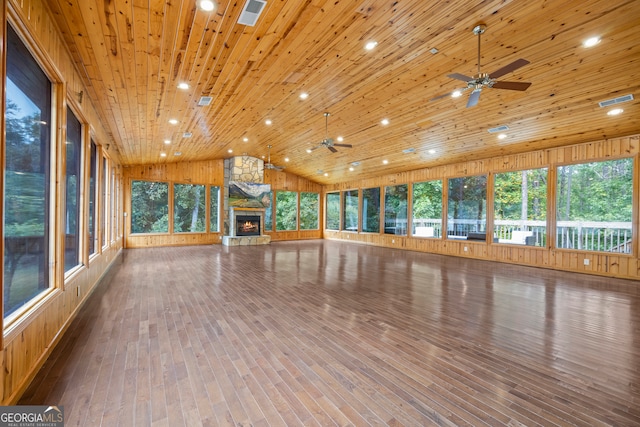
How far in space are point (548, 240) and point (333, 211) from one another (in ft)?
31.2

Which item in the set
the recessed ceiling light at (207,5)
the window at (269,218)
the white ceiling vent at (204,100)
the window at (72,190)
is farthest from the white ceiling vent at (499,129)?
the window at (269,218)

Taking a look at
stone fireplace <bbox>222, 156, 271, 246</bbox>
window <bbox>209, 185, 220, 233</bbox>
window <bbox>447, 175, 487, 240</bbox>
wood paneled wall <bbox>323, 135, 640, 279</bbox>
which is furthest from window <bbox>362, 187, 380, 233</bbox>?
window <bbox>209, 185, 220, 233</bbox>

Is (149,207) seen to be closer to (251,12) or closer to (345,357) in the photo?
(251,12)

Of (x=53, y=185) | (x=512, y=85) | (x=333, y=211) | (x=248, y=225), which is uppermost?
(x=512, y=85)

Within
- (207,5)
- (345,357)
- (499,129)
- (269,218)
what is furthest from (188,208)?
(499,129)

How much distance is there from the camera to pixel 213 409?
75.1 inches

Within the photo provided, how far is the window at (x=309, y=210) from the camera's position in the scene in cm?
1504

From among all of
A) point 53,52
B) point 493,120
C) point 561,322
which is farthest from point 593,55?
point 53,52

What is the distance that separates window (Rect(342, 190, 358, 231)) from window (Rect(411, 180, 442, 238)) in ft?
11.5

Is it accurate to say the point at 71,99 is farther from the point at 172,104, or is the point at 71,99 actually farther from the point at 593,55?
the point at 593,55

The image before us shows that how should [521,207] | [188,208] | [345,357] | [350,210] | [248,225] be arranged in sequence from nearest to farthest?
[345,357]
[521,207]
[188,208]
[248,225]
[350,210]

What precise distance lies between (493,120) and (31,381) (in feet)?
26.4

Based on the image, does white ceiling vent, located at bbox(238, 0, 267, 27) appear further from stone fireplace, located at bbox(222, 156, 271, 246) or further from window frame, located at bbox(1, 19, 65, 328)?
stone fireplace, located at bbox(222, 156, 271, 246)

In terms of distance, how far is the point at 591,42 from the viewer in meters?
3.72
